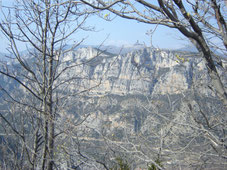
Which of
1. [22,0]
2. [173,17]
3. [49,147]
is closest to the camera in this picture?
[173,17]

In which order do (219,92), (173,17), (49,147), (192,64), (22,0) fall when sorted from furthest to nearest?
(192,64) < (22,0) < (49,147) < (219,92) < (173,17)

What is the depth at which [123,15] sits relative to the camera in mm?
2363

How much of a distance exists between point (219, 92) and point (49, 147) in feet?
9.35

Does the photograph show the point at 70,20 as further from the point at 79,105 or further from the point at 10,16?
the point at 79,105

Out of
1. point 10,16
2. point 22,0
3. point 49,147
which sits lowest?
point 49,147

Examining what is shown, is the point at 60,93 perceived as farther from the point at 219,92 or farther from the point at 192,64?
the point at 219,92

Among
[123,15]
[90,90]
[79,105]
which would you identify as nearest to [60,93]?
[79,105]

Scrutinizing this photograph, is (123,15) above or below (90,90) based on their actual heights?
above

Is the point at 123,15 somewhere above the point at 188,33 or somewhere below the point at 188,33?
above

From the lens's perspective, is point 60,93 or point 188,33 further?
point 60,93

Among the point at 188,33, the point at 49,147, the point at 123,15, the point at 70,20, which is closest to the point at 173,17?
the point at 188,33

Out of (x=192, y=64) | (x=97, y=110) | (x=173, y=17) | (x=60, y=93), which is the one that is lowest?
(x=97, y=110)

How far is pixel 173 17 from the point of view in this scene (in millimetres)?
2293

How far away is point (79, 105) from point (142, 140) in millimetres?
1526
